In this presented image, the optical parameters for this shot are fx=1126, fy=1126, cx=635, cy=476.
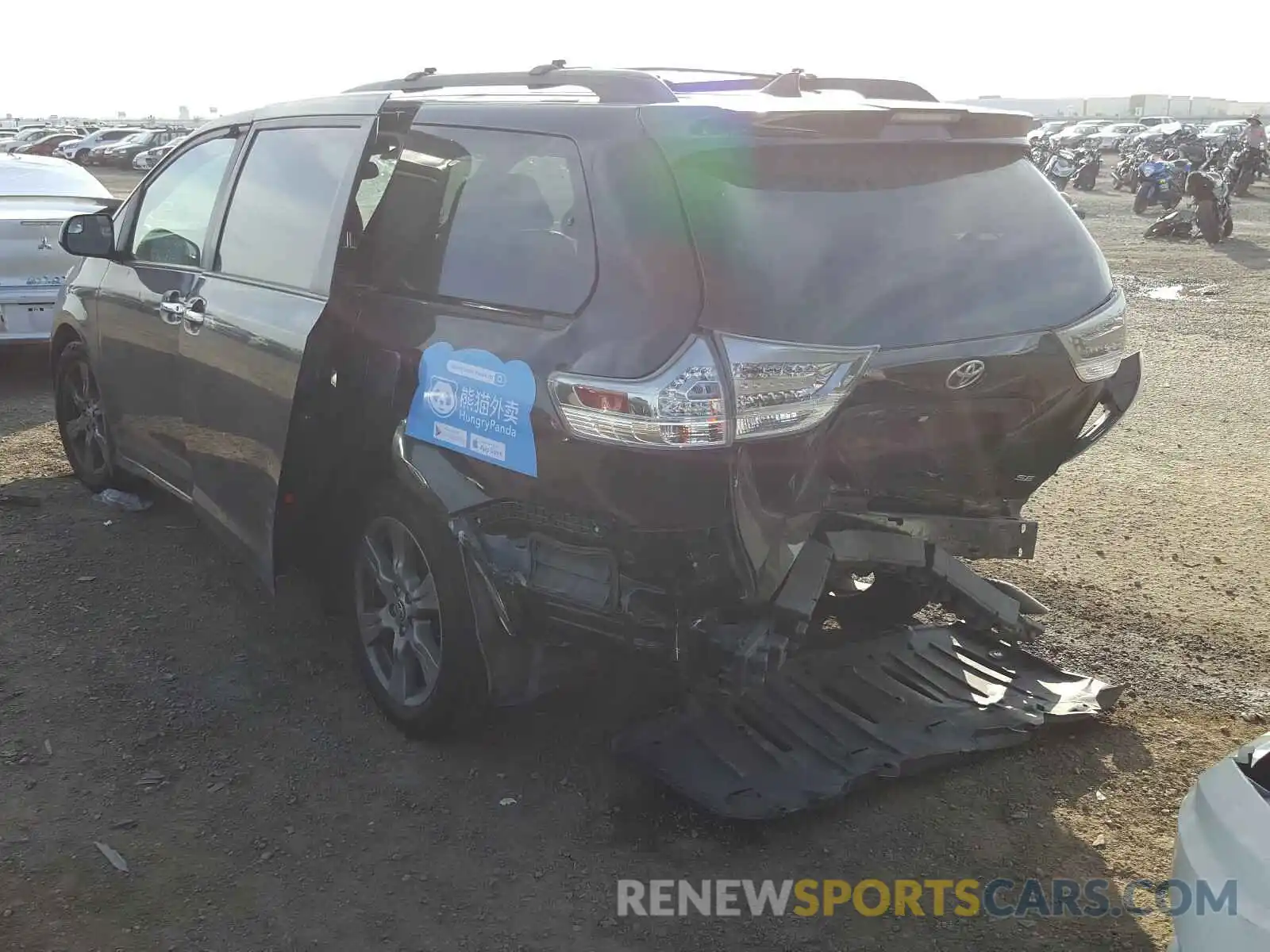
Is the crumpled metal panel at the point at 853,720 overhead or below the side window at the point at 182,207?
below

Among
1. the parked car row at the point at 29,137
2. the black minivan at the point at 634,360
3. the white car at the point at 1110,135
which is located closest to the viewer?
the black minivan at the point at 634,360

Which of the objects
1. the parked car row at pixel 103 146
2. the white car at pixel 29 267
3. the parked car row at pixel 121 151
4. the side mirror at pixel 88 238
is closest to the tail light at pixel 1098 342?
the side mirror at pixel 88 238

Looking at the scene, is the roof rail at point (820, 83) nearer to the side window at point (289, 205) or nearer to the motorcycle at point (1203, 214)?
the side window at point (289, 205)

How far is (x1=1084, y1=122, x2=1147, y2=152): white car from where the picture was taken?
4903cm

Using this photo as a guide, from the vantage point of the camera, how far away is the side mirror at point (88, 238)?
4.98 m

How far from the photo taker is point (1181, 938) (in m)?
2.04

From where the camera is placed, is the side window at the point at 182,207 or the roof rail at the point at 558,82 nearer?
the roof rail at the point at 558,82

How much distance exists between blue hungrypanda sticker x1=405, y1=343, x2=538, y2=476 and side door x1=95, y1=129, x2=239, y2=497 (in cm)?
163

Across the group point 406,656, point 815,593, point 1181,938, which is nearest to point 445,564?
point 406,656

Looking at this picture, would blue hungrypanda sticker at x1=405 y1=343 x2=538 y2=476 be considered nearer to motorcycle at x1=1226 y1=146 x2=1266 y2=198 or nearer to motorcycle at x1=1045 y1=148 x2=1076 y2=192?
motorcycle at x1=1045 y1=148 x2=1076 y2=192

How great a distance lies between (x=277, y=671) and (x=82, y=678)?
2.20 ft

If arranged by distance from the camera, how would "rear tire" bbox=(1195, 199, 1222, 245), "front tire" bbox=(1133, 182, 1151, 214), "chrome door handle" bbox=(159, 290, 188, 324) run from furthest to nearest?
1. "front tire" bbox=(1133, 182, 1151, 214)
2. "rear tire" bbox=(1195, 199, 1222, 245)
3. "chrome door handle" bbox=(159, 290, 188, 324)

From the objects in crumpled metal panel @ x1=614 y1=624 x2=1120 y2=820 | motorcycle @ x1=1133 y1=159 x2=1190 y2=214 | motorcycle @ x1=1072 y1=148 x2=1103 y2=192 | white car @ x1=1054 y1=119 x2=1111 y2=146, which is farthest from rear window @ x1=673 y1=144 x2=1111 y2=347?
white car @ x1=1054 y1=119 x2=1111 y2=146

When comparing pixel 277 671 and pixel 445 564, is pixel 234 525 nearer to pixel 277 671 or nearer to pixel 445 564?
pixel 277 671
